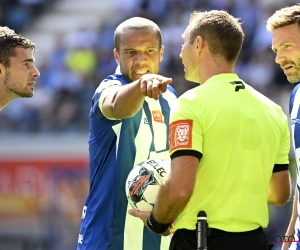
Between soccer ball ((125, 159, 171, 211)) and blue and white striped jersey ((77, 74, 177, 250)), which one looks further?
blue and white striped jersey ((77, 74, 177, 250))

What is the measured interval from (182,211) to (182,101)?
0.60 m

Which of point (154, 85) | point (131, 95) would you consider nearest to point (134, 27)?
point (131, 95)

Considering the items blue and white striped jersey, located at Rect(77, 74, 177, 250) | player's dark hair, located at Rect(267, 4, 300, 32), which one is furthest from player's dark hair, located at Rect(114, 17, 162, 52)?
player's dark hair, located at Rect(267, 4, 300, 32)

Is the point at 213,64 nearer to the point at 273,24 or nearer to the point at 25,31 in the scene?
the point at 273,24

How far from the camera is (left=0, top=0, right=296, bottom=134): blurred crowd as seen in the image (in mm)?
12984

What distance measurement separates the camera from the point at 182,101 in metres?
4.05

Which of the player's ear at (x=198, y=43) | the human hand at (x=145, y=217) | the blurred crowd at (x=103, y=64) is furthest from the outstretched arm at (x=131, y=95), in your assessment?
the blurred crowd at (x=103, y=64)

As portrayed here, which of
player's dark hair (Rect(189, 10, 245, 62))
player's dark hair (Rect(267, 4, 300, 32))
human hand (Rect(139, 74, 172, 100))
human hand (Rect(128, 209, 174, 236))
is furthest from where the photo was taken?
player's dark hair (Rect(267, 4, 300, 32))

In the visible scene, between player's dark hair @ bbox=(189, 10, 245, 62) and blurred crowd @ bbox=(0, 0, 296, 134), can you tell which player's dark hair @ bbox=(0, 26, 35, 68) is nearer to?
player's dark hair @ bbox=(189, 10, 245, 62)

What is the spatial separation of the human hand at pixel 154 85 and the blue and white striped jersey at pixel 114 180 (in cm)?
71

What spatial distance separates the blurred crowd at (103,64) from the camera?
42.6 ft

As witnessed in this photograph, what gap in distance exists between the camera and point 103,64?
14258 millimetres

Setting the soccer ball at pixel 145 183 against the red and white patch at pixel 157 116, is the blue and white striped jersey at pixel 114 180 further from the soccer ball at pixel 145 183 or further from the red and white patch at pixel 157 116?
the soccer ball at pixel 145 183

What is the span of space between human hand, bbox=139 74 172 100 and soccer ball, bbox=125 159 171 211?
0.56 m
